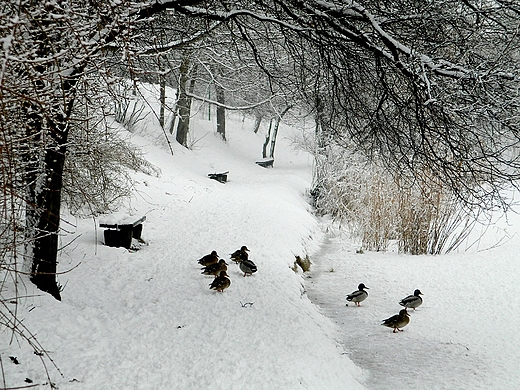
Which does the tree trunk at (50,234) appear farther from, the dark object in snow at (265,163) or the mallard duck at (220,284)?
the dark object in snow at (265,163)

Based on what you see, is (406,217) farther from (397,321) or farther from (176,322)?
(176,322)

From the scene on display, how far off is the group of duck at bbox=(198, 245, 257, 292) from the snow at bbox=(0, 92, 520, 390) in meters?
0.13

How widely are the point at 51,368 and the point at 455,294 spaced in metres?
6.31

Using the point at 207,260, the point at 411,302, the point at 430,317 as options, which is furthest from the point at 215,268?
the point at 430,317

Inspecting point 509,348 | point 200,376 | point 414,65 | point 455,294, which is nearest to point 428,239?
point 455,294

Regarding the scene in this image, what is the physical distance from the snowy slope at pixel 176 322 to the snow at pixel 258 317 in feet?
0.06

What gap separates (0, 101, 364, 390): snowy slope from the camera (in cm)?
413

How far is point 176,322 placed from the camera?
5.29 m

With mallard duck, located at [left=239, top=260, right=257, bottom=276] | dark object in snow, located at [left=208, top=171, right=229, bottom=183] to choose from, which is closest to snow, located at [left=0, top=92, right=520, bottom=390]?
mallard duck, located at [left=239, top=260, right=257, bottom=276]

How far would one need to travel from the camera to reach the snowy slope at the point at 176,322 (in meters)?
4.13

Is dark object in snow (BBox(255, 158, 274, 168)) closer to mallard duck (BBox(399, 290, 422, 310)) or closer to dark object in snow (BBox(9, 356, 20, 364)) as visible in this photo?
Answer: mallard duck (BBox(399, 290, 422, 310))

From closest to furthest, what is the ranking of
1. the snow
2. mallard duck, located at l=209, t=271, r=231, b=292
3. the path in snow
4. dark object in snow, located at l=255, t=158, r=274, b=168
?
the snow
the path in snow
mallard duck, located at l=209, t=271, r=231, b=292
dark object in snow, located at l=255, t=158, r=274, b=168

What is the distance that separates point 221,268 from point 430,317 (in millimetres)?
3011

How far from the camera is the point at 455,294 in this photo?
8.00m
